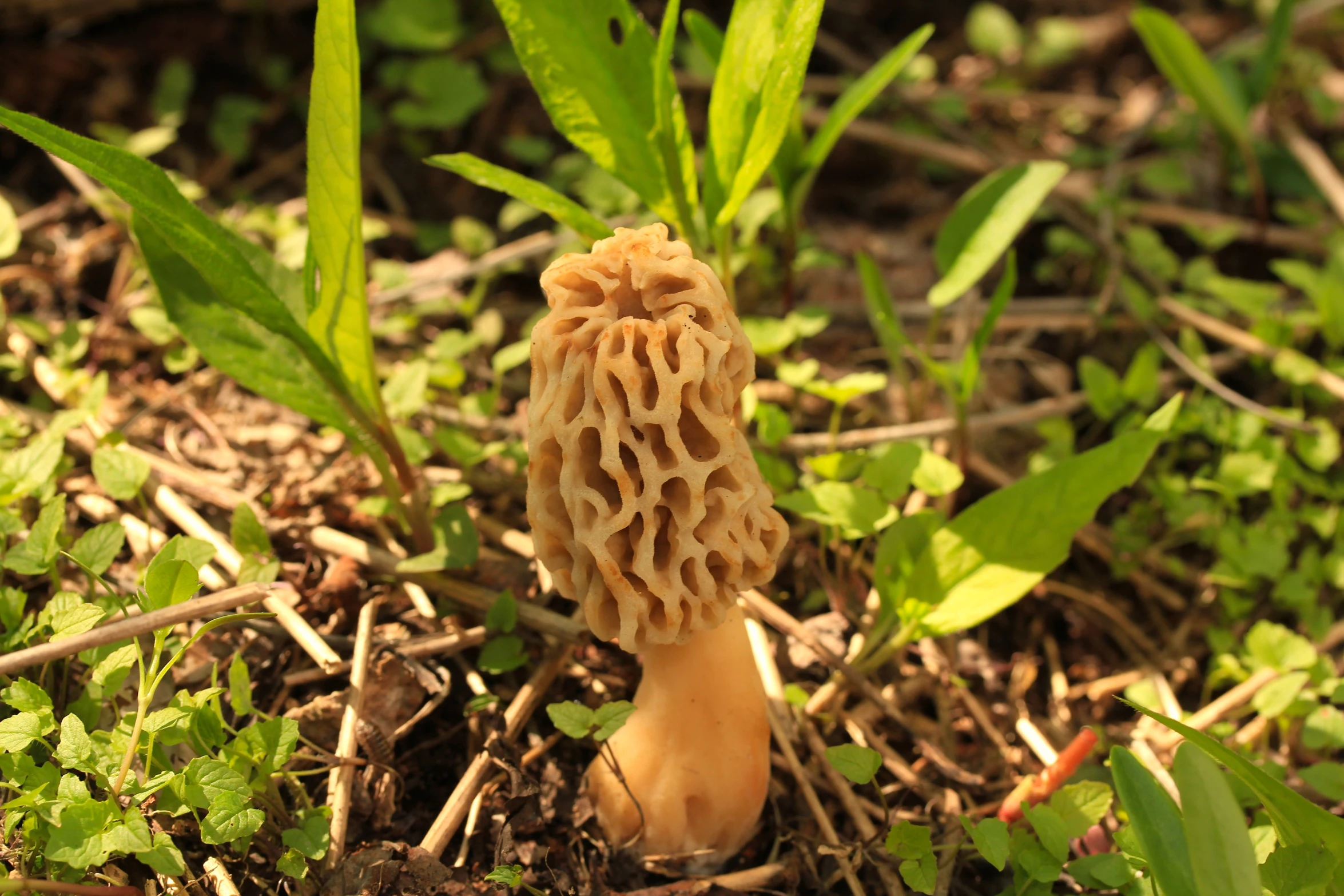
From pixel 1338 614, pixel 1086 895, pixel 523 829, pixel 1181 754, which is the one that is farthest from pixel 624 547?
pixel 1338 614

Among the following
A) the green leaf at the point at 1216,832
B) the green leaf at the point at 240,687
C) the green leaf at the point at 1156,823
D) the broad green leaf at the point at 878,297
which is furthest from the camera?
the broad green leaf at the point at 878,297

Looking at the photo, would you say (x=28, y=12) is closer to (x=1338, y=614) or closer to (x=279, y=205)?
(x=279, y=205)

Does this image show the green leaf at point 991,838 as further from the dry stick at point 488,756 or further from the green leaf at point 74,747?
the green leaf at point 74,747

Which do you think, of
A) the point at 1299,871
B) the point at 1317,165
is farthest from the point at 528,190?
the point at 1317,165

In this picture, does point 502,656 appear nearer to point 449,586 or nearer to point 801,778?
point 449,586

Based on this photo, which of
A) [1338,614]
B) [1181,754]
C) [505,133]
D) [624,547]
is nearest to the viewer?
[1181,754]

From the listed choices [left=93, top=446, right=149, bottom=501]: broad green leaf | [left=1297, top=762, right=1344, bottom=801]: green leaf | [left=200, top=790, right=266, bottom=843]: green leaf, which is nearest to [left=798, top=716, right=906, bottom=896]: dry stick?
[left=1297, top=762, right=1344, bottom=801]: green leaf

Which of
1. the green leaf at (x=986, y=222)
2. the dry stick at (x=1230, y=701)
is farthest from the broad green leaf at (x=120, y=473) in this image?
the dry stick at (x=1230, y=701)
